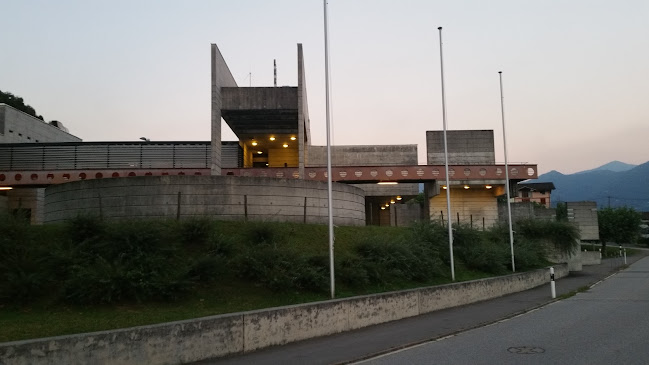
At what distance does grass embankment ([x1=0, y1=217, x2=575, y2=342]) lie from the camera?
34.7 feet

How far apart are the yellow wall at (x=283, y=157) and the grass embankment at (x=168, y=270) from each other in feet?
77.6

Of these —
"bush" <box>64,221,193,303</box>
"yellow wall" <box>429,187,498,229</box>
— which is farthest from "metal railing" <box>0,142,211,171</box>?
"bush" <box>64,221,193,303</box>

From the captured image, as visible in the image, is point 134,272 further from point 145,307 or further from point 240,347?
point 240,347

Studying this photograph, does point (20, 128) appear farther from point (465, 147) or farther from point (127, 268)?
point (127, 268)

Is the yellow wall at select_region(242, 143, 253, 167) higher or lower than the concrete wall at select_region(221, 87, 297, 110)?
lower

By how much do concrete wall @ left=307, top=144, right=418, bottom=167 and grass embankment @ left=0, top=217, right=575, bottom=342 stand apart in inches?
1148

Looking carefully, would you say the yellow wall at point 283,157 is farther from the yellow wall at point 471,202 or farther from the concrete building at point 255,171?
the yellow wall at point 471,202

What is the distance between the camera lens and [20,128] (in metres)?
52.0

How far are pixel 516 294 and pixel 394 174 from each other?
56.3 feet

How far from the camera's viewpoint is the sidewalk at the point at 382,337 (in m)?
9.66

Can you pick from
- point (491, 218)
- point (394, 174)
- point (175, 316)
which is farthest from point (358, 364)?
point (491, 218)

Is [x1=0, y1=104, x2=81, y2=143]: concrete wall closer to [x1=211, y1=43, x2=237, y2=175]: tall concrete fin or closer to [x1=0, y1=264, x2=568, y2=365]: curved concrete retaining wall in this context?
[x1=211, y1=43, x2=237, y2=175]: tall concrete fin

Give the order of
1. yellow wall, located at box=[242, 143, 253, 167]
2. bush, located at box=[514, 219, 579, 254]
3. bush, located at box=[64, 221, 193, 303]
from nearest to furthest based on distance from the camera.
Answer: bush, located at box=[64, 221, 193, 303] → bush, located at box=[514, 219, 579, 254] → yellow wall, located at box=[242, 143, 253, 167]

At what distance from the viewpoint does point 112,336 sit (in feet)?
27.5
